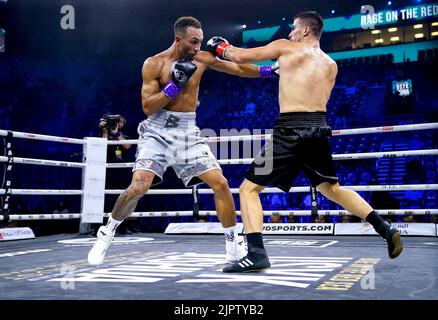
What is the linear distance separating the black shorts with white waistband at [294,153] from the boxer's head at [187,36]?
670mm

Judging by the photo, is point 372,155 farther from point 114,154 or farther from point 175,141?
point 114,154

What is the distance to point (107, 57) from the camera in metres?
11.8

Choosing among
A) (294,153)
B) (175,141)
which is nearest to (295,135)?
(294,153)

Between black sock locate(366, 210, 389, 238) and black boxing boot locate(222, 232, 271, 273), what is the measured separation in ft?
1.88

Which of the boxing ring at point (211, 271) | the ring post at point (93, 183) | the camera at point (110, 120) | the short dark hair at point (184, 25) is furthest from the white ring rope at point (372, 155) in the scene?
the short dark hair at point (184, 25)

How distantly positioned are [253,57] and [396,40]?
15.9 meters

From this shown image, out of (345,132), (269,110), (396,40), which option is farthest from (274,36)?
(345,132)

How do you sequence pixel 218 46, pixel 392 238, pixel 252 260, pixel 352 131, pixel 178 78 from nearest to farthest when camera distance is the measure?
pixel 252 260 < pixel 392 238 < pixel 178 78 < pixel 218 46 < pixel 352 131

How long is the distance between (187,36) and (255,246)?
1202mm

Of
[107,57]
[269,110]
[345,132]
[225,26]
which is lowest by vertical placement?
[345,132]

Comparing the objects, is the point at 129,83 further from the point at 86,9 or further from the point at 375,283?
the point at 375,283

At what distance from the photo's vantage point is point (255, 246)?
6.82 feet

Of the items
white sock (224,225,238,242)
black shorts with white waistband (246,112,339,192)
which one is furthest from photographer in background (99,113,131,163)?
black shorts with white waistband (246,112,339,192)

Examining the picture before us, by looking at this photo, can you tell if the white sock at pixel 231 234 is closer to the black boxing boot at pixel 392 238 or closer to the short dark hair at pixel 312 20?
the black boxing boot at pixel 392 238
